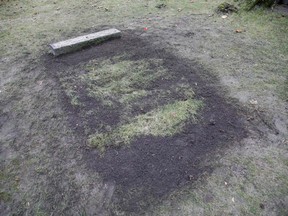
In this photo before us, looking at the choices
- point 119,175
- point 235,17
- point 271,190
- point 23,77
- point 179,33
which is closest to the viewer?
point 271,190

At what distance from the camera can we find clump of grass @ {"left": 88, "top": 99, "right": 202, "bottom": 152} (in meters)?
3.21

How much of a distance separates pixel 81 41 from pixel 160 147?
2.88 m

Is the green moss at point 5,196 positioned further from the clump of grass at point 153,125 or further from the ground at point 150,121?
the clump of grass at point 153,125

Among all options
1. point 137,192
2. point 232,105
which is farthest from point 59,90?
point 232,105

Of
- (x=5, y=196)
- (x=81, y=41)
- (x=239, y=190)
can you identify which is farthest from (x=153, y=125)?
(x=81, y=41)

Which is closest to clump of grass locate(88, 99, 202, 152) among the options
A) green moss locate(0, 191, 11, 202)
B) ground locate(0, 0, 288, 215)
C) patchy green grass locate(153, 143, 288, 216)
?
ground locate(0, 0, 288, 215)

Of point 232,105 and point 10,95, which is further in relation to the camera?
point 10,95

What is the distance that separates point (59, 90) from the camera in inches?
161

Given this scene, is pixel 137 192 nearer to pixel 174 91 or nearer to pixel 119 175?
pixel 119 175

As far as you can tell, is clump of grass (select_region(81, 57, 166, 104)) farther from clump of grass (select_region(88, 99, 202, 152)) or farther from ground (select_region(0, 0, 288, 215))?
clump of grass (select_region(88, 99, 202, 152))

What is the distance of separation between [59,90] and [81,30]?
7.21 ft

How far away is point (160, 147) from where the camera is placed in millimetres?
3082

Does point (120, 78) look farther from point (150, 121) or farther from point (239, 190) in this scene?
point (239, 190)

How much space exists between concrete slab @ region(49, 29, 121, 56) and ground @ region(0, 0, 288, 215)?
0.44 feet
